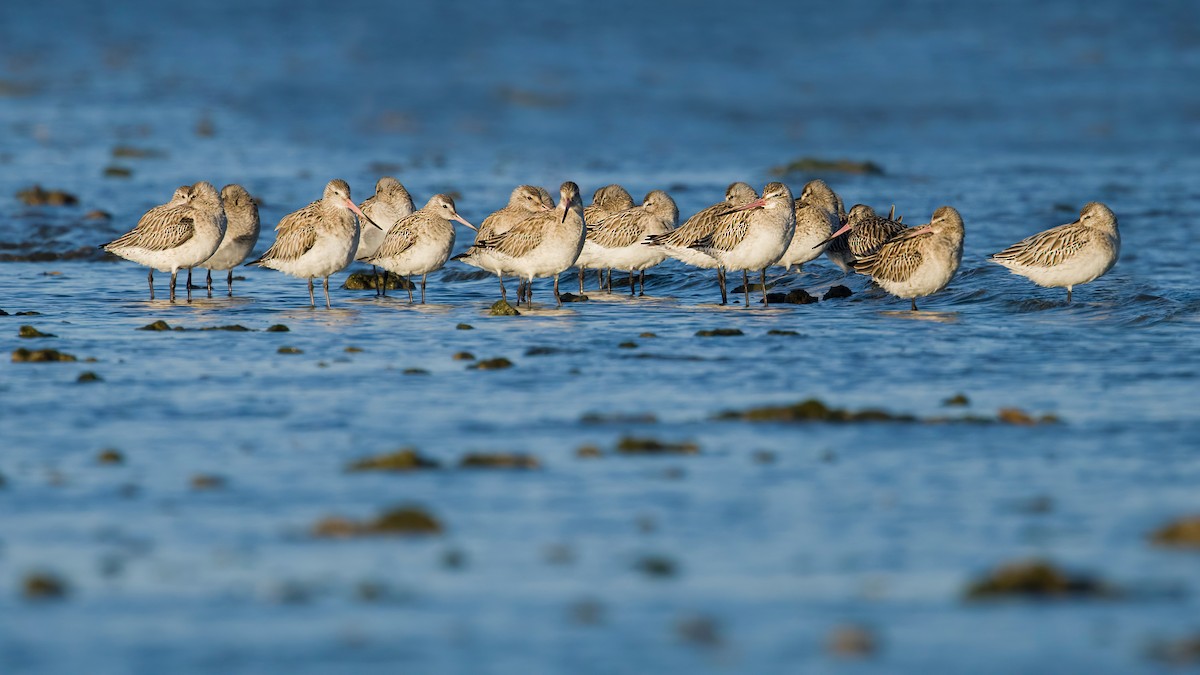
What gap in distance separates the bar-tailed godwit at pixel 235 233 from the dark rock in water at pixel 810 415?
8507mm

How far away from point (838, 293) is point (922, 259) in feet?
5.69

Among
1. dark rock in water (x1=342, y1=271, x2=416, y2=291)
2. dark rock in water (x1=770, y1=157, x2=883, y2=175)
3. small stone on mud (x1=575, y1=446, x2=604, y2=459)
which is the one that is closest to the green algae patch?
small stone on mud (x1=575, y1=446, x2=604, y2=459)

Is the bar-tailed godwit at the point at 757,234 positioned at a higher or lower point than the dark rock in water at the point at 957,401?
higher

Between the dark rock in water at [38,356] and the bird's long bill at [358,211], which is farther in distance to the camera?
the bird's long bill at [358,211]

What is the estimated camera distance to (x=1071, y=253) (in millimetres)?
14883

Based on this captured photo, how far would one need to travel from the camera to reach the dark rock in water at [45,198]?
2366 cm

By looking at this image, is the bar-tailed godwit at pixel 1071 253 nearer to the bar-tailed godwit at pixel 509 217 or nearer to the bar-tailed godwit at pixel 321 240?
the bar-tailed godwit at pixel 509 217

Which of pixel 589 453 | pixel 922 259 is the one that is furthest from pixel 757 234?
pixel 589 453

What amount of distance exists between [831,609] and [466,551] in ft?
5.32

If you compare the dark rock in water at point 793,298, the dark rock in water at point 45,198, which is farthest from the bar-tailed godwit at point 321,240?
the dark rock in water at point 45,198

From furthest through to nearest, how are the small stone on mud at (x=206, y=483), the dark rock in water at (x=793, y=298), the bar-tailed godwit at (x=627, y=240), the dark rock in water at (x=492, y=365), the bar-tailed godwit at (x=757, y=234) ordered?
the bar-tailed godwit at (x=627, y=240)
the dark rock in water at (x=793, y=298)
the bar-tailed godwit at (x=757, y=234)
the dark rock in water at (x=492, y=365)
the small stone on mud at (x=206, y=483)

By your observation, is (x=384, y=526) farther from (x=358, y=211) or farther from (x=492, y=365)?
(x=358, y=211)

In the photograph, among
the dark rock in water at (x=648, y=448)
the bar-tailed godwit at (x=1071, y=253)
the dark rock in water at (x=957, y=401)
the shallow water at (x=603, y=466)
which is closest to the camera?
the shallow water at (x=603, y=466)

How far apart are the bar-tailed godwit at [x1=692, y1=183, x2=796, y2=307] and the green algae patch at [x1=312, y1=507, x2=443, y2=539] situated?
8977 millimetres
